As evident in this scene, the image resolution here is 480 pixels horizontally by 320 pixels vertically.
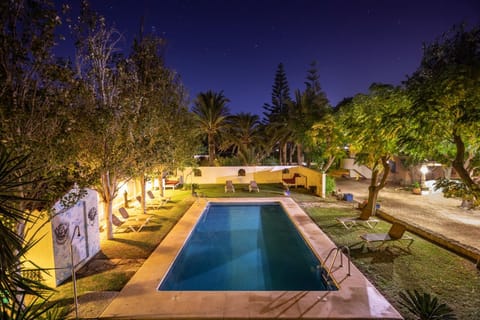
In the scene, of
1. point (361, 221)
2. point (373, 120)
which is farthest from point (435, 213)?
point (373, 120)

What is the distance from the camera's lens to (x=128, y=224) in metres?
10.5

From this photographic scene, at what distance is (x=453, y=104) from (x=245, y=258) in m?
6.57

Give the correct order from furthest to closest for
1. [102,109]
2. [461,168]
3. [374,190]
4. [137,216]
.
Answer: [137,216], [374,190], [102,109], [461,168]

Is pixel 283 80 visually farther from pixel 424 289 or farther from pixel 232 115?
pixel 424 289

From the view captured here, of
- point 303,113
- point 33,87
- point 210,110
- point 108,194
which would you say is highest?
point 210,110

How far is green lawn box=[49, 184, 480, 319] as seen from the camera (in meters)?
5.41

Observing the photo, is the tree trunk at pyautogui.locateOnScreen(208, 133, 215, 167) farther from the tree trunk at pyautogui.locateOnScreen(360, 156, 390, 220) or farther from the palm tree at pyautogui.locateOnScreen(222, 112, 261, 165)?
the tree trunk at pyautogui.locateOnScreen(360, 156, 390, 220)

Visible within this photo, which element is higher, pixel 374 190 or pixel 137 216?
pixel 374 190

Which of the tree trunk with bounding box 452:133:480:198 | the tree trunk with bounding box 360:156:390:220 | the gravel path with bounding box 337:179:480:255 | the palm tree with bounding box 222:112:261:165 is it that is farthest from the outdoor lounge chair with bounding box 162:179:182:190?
the tree trunk with bounding box 452:133:480:198

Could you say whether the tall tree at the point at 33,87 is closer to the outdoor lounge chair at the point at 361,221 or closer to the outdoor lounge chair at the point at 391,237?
the outdoor lounge chair at the point at 391,237

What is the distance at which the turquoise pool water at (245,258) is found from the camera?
21.7 feet

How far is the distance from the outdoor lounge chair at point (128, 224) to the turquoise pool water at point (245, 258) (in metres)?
2.09

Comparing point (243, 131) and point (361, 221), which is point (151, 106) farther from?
point (243, 131)

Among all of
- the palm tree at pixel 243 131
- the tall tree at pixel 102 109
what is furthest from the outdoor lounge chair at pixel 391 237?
the palm tree at pixel 243 131
